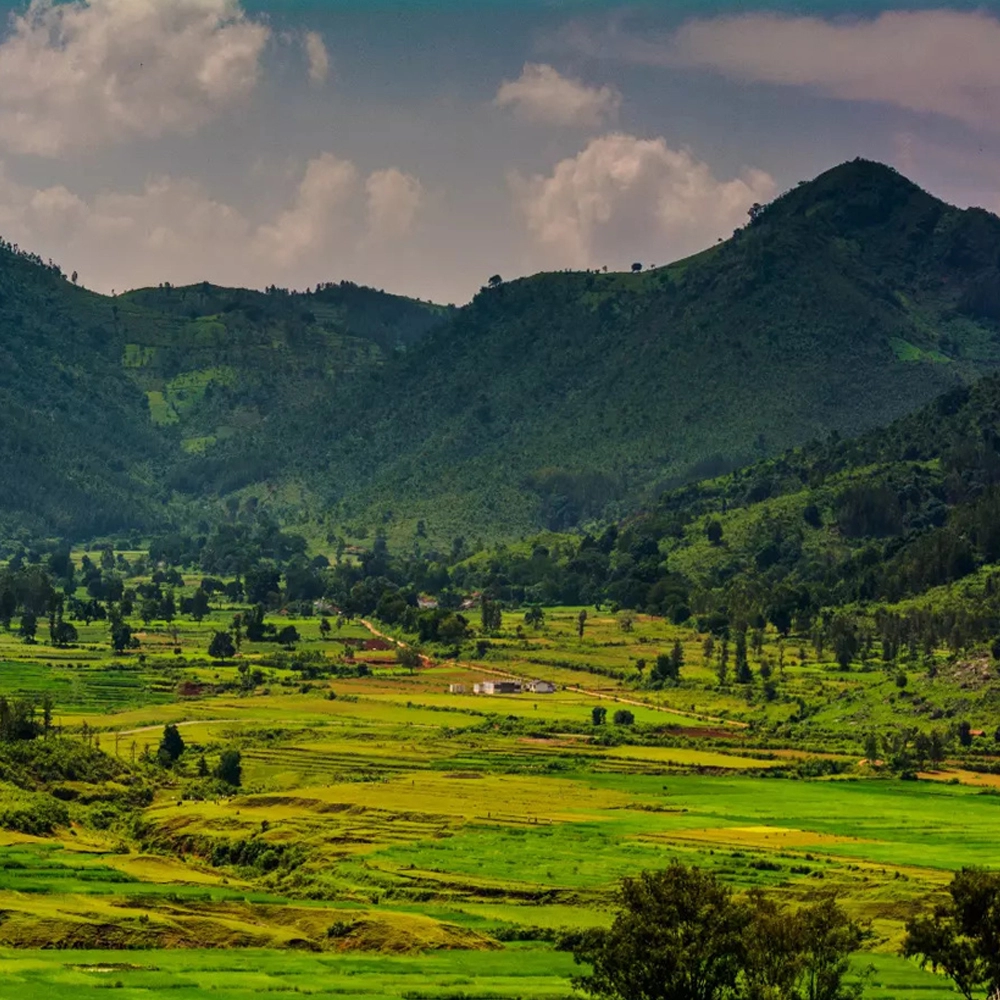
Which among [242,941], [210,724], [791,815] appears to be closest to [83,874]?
[242,941]

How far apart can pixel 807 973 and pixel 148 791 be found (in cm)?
7392

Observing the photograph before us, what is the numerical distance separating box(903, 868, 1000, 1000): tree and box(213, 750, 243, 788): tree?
83.2 metres

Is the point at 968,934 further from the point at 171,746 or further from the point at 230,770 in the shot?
the point at 171,746

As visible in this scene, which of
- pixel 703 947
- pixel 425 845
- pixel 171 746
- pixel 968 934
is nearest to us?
pixel 703 947

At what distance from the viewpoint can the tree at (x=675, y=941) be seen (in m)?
82.1

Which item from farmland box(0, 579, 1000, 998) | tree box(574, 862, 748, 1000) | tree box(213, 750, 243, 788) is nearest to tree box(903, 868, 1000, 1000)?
tree box(574, 862, 748, 1000)

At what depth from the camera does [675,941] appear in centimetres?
8219

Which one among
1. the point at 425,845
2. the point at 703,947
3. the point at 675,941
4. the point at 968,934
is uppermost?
the point at 968,934

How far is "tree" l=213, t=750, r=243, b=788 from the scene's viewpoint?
159 metres

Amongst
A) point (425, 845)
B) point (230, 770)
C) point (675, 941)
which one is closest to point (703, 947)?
point (675, 941)

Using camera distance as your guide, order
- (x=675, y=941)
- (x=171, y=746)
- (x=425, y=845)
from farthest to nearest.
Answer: (x=171, y=746), (x=425, y=845), (x=675, y=941)

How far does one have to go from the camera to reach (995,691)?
19675 centimetres

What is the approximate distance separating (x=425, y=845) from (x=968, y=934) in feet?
179

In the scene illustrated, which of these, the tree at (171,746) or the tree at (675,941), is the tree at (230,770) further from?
the tree at (675,941)
